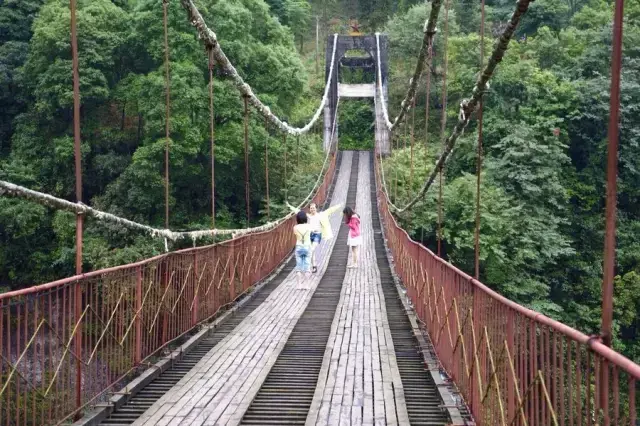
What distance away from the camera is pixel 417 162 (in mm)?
18906

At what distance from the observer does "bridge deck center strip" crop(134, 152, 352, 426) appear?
3580mm

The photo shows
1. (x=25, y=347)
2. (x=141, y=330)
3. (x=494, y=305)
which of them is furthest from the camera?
(x=141, y=330)

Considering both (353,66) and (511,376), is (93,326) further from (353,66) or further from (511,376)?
(353,66)

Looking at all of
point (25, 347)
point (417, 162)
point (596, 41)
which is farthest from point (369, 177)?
point (25, 347)

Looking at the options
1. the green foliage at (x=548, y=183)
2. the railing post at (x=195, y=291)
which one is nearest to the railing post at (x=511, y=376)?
the railing post at (x=195, y=291)

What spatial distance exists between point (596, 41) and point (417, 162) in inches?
241

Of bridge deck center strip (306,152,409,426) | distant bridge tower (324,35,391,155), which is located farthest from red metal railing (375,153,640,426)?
distant bridge tower (324,35,391,155)

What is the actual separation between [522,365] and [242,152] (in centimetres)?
1504

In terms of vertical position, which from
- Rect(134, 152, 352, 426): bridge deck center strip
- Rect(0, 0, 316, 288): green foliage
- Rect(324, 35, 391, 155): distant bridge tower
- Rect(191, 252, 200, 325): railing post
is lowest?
Rect(134, 152, 352, 426): bridge deck center strip

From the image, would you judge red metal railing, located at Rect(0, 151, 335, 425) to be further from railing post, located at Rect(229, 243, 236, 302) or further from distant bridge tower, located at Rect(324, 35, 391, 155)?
distant bridge tower, located at Rect(324, 35, 391, 155)

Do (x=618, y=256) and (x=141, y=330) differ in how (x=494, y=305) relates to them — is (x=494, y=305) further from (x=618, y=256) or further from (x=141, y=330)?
(x=618, y=256)

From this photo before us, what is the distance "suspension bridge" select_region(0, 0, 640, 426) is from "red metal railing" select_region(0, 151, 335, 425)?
12mm

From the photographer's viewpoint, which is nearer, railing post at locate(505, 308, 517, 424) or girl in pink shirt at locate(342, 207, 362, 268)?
railing post at locate(505, 308, 517, 424)

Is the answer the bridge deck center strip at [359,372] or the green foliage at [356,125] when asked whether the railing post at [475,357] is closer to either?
the bridge deck center strip at [359,372]
